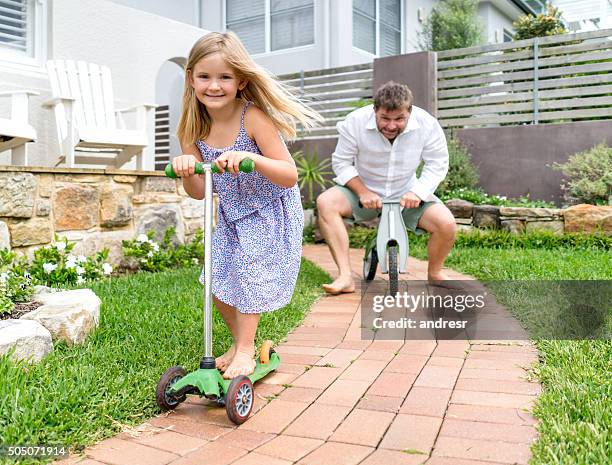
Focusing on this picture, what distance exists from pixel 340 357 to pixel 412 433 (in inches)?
31.7

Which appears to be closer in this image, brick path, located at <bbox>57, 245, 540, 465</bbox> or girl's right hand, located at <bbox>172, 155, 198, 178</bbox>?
brick path, located at <bbox>57, 245, 540, 465</bbox>

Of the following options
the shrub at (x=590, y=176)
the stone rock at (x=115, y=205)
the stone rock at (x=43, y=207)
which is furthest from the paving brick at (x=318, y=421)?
the shrub at (x=590, y=176)

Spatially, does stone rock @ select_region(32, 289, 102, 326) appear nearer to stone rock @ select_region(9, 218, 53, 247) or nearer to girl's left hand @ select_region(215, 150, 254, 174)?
girl's left hand @ select_region(215, 150, 254, 174)

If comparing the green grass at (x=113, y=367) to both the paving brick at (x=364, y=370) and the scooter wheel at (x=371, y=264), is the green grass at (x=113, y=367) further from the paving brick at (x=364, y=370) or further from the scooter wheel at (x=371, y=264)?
the scooter wheel at (x=371, y=264)

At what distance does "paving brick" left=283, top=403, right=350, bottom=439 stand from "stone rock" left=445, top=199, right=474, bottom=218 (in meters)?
4.52

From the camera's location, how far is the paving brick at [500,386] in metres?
2.13

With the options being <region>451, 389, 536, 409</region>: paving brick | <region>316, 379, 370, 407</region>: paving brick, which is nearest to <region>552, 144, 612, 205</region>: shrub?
<region>451, 389, 536, 409</region>: paving brick

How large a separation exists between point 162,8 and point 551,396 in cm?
836

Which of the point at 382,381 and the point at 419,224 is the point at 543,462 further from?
the point at 419,224

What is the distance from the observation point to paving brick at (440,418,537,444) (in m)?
1.74

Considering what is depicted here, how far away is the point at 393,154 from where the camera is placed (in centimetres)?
396

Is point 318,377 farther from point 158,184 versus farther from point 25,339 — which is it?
point 158,184

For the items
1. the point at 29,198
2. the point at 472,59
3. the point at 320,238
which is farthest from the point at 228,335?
the point at 472,59

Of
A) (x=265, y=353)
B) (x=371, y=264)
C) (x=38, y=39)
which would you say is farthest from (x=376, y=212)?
(x=38, y=39)
